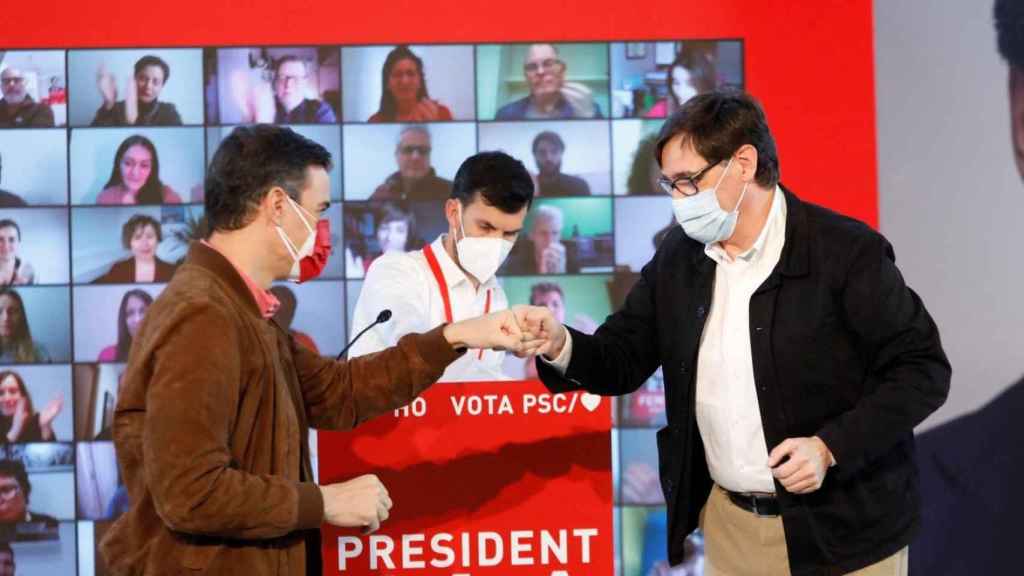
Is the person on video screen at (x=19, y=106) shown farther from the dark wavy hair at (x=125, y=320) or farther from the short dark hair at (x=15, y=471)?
the short dark hair at (x=15, y=471)

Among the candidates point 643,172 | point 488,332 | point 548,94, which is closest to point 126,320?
point 548,94

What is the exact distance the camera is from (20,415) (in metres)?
4.56

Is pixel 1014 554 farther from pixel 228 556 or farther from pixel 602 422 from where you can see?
pixel 228 556

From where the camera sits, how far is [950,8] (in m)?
4.56

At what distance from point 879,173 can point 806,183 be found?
0.30 metres

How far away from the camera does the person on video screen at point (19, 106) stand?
455 cm

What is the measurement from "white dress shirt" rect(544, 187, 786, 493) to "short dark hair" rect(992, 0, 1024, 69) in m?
2.43

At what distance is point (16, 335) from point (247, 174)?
2.87 m

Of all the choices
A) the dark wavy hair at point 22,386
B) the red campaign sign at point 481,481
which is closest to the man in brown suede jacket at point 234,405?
the red campaign sign at point 481,481

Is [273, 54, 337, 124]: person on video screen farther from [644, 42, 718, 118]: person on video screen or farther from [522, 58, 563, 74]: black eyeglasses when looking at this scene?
[644, 42, 718, 118]: person on video screen

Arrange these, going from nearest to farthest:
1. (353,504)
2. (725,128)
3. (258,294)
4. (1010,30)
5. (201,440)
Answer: (201,440) < (353,504) < (258,294) < (725,128) < (1010,30)

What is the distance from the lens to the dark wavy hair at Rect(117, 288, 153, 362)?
14.9ft

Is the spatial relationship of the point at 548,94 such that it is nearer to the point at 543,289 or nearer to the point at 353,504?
the point at 543,289

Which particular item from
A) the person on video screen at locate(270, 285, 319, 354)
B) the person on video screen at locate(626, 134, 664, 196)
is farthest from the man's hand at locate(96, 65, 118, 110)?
the person on video screen at locate(626, 134, 664, 196)
